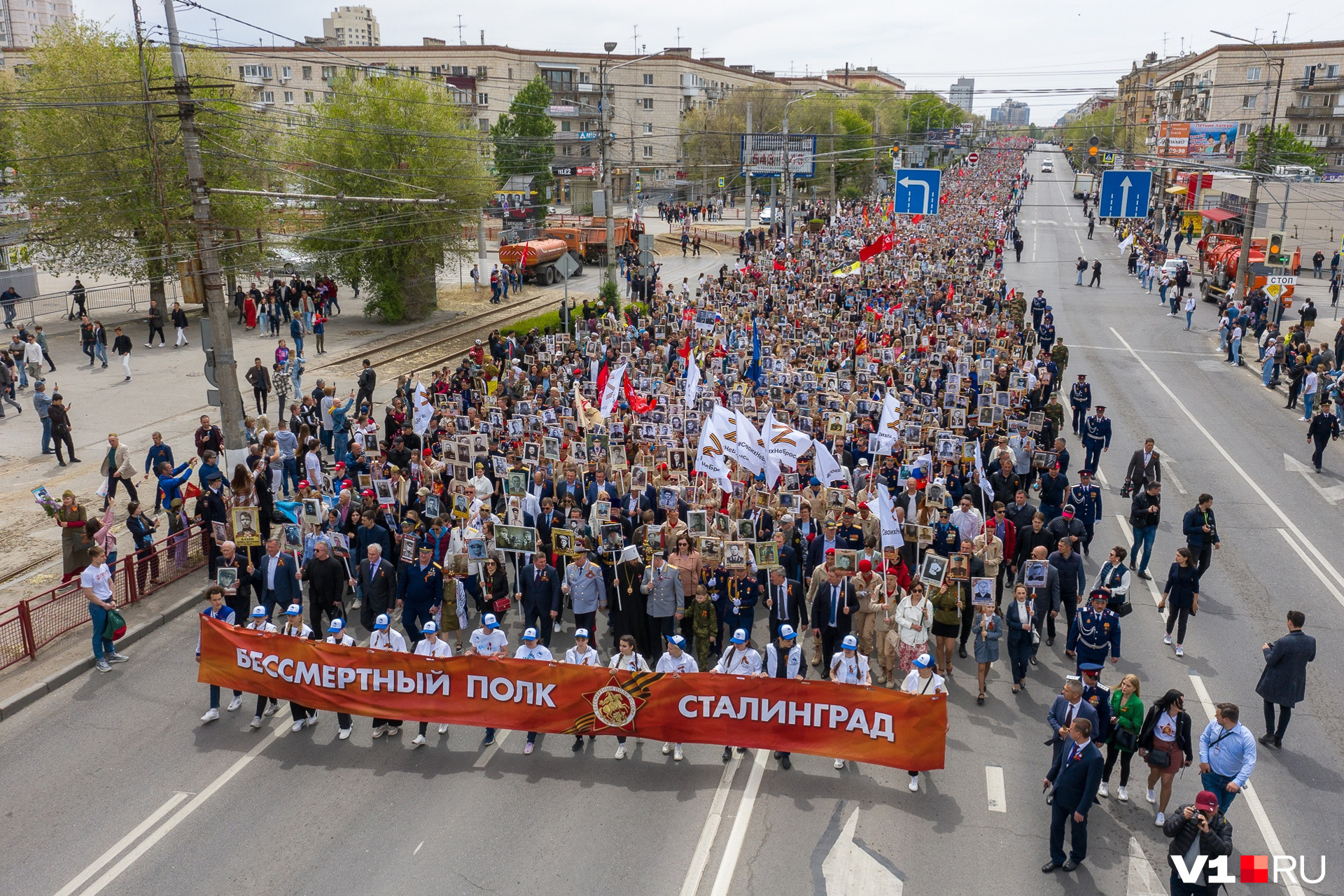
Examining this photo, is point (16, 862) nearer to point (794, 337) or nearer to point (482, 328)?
point (794, 337)

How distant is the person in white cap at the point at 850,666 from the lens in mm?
10141

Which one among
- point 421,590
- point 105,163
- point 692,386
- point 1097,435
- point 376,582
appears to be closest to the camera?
point 421,590

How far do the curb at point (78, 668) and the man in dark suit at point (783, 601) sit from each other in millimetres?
8663

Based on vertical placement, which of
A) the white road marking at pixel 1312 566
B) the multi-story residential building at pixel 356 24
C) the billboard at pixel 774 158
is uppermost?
the multi-story residential building at pixel 356 24

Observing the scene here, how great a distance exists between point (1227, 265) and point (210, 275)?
42.6 meters

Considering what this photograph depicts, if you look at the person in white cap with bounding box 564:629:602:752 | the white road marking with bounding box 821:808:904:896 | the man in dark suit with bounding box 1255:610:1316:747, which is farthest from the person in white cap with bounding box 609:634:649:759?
the man in dark suit with bounding box 1255:610:1316:747

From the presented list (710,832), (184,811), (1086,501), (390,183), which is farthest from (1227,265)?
(184,811)

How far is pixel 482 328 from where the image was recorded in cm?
3725

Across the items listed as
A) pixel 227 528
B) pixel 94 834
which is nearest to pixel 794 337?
pixel 227 528

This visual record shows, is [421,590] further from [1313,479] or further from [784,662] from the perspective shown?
[1313,479]

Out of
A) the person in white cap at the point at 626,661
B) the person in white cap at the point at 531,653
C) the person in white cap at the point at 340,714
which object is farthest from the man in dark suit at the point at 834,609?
the person in white cap at the point at 340,714

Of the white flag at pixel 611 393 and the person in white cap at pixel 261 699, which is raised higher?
the white flag at pixel 611 393

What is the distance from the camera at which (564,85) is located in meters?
94.9

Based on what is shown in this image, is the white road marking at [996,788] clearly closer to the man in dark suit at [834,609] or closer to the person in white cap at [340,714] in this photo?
the man in dark suit at [834,609]
